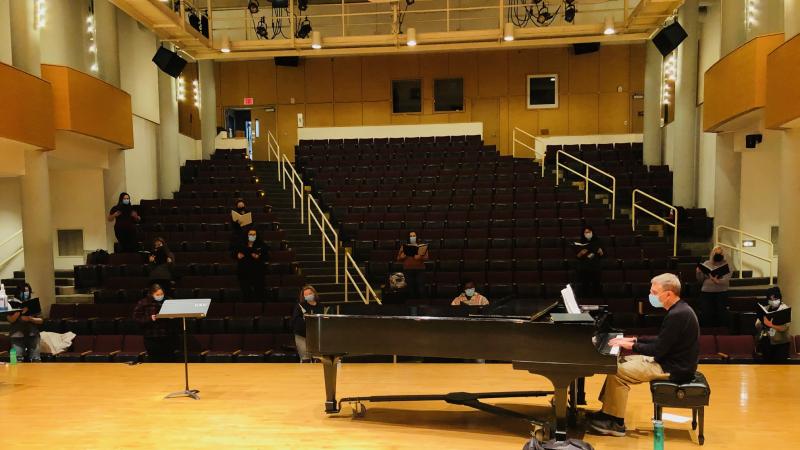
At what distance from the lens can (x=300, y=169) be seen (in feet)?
48.6

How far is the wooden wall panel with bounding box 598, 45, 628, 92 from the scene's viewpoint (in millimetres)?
17484

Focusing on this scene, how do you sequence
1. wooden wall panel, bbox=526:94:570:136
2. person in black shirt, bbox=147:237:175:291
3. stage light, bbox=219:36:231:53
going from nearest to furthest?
person in black shirt, bbox=147:237:175:291 → stage light, bbox=219:36:231:53 → wooden wall panel, bbox=526:94:570:136

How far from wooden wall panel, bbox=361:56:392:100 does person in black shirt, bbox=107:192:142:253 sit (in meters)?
9.39

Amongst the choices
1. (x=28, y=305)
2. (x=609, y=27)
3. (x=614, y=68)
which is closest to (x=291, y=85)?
(x=614, y=68)

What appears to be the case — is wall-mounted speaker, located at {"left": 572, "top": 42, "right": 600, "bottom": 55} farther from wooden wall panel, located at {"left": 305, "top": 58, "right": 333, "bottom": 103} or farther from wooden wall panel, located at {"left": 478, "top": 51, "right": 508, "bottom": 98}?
wooden wall panel, located at {"left": 305, "top": 58, "right": 333, "bottom": 103}

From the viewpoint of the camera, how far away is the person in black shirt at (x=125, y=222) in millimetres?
10344

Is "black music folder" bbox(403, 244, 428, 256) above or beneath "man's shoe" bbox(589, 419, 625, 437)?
above

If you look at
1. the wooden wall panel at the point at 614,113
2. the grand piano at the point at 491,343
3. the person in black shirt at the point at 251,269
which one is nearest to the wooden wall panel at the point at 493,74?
the wooden wall panel at the point at 614,113

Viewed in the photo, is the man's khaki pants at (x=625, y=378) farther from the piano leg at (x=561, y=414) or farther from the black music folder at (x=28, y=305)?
the black music folder at (x=28, y=305)

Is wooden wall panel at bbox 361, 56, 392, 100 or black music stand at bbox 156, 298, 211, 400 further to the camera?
wooden wall panel at bbox 361, 56, 392, 100

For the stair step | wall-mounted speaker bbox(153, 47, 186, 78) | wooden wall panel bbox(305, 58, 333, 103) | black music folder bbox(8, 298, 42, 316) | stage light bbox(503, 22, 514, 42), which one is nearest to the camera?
black music folder bbox(8, 298, 42, 316)

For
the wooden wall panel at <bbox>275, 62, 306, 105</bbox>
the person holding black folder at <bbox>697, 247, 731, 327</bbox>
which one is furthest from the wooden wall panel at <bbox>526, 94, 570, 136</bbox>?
the person holding black folder at <bbox>697, 247, 731, 327</bbox>

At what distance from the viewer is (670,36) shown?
1061 cm

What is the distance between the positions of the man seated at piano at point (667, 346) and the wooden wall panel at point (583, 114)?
14.6 metres
